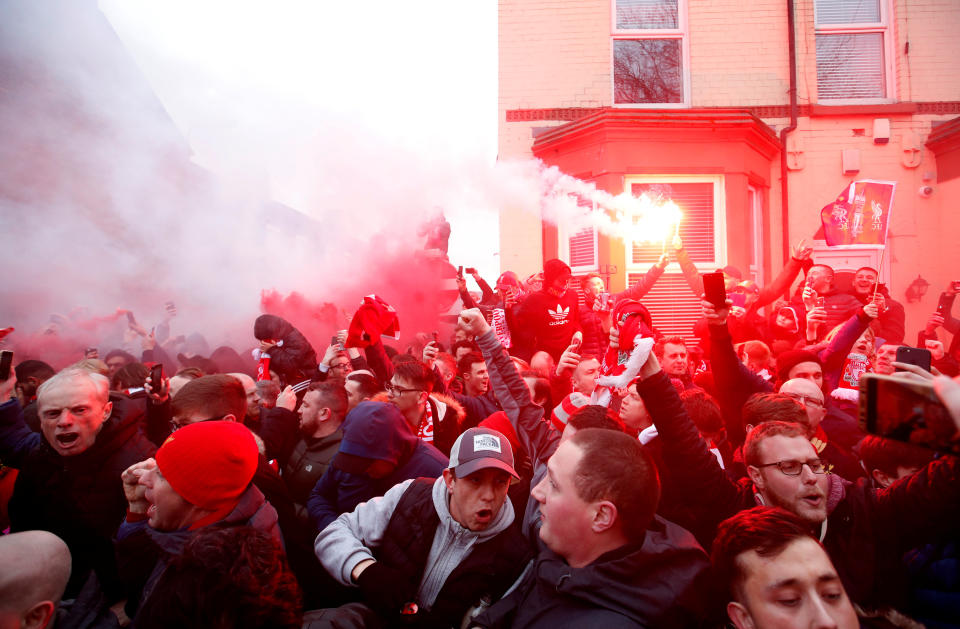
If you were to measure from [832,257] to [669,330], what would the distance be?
3462mm

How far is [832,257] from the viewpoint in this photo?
988cm

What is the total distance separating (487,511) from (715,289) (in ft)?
6.52

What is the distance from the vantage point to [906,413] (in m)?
1.23

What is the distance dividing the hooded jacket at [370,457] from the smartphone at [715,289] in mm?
1889

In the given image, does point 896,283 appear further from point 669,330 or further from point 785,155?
point 669,330

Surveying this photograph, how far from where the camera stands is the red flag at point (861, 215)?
5832 mm

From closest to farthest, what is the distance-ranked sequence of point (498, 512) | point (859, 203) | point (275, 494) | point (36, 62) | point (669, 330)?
point (498, 512), point (275, 494), point (859, 203), point (36, 62), point (669, 330)

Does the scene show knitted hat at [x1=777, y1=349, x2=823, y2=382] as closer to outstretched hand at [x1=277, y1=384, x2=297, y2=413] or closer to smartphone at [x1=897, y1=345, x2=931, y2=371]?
smartphone at [x1=897, y1=345, x2=931, y2=371]

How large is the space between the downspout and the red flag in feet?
13.2

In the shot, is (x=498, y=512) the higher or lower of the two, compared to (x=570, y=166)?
lower

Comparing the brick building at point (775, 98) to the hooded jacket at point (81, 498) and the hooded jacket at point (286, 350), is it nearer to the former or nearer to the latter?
the hooded jacket at point (286, 350)

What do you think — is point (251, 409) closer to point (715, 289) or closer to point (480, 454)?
point (480, 454)

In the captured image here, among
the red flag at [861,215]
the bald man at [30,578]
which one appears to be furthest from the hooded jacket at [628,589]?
the red flag at [861,215]

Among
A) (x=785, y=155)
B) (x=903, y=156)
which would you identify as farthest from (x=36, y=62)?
(x=903, y=156)
